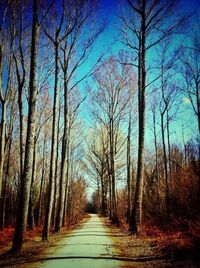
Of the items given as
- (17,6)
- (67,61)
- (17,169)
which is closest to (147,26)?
(67,61)

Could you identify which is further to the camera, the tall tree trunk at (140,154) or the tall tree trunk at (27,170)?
the tall tree trunk at (140,154)

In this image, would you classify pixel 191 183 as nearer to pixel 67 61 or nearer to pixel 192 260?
pixel 67 61

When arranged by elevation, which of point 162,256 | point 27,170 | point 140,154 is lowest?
point 162,256

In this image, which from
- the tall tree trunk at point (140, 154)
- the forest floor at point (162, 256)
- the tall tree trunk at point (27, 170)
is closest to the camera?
the forest floor at point (162, 256)

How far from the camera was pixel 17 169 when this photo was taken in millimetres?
41156

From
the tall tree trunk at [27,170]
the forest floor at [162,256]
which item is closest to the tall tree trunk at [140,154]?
the forest floor at [162,256]

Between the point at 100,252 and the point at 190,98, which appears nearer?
the point at 100,252

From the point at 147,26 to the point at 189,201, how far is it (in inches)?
458

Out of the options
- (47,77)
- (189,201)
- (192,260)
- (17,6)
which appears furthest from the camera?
(189,201)

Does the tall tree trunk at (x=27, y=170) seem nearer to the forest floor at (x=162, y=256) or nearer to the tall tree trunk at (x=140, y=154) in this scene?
the forest floor at (x=162, y=256)

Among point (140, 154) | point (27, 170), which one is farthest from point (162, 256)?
point (140, 154)

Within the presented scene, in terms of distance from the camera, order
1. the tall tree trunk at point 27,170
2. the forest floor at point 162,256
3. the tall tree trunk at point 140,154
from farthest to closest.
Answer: the tall tree trunk at point 140,154, the tall tree trunk at point 27,170, the forest floor at point 162,256

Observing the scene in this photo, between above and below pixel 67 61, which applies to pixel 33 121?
below

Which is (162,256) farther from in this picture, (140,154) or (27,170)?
(140,154)
